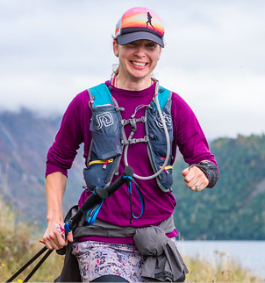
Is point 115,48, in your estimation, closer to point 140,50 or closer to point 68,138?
point 140,50

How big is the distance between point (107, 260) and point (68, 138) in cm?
87

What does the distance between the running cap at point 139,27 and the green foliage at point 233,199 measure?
59779mm

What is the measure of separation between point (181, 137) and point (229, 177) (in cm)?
6776

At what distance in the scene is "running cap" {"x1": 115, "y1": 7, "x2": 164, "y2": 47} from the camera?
3629 mm

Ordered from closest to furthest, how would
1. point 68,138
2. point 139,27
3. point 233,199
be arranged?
point 139,27
point 68,138
point 233,199

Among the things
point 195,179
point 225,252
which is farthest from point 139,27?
point 225,252

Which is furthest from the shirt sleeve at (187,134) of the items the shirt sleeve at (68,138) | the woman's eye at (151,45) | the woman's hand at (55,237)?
the woman's hand at (55,237)

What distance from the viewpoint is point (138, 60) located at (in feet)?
12.0

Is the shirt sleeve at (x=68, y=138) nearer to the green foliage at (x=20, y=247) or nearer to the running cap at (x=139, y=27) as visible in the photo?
the running cap at (x=139, y=27)

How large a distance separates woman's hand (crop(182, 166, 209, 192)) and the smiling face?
0.66 meters

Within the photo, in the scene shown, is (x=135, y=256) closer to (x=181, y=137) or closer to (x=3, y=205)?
(x=181, y=137)

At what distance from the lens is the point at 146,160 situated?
357 centimetres

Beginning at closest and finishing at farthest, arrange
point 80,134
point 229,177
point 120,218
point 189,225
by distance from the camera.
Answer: point 120,218 < point 80,134 < point 189,225 < point 229,177

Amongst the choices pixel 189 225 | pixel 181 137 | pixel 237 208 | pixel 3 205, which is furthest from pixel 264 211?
pixel 181 137
